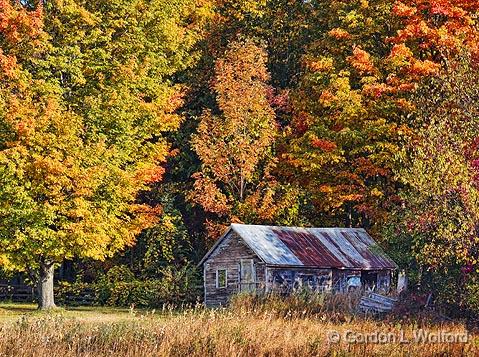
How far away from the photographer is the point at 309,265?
3925 centimetres

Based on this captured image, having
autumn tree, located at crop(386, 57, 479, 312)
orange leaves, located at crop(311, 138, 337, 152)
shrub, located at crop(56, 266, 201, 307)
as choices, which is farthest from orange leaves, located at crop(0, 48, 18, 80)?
autumn tree, located at crop(386, 57, 479, 312)

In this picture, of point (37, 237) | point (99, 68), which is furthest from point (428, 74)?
point (37, 237)

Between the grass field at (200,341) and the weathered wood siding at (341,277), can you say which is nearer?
the grass field at (200,341)

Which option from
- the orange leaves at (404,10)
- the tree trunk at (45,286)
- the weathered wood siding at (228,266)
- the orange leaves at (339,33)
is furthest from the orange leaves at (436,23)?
the tree trunk at (45,286)

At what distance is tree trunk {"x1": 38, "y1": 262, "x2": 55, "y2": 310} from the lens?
42125mm

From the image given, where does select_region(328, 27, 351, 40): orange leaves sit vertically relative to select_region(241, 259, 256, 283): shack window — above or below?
above

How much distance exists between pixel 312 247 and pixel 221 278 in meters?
5.02

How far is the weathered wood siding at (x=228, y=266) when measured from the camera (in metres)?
40.2

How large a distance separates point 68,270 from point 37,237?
16.7m

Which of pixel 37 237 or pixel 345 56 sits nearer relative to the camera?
pixel 37 237

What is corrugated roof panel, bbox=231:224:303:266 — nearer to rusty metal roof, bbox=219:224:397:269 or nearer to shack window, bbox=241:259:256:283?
rusty metal roof, bbox=219:224:397:269

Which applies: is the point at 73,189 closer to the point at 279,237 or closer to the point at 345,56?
the point at 279,237

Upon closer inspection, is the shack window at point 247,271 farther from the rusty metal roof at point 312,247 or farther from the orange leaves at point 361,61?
the orange leaves at point 361,61

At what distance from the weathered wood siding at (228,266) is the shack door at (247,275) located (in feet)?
0.64
